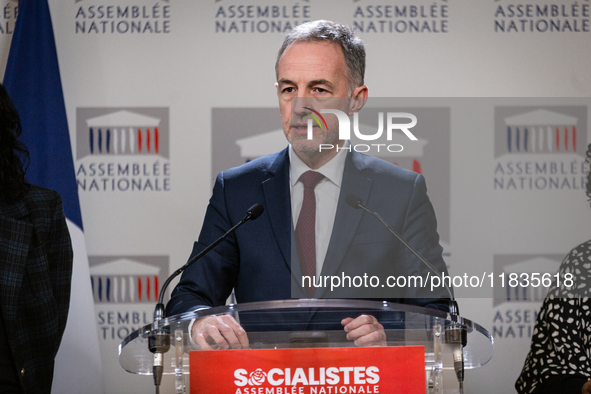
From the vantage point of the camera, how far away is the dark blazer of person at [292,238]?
5.87ft

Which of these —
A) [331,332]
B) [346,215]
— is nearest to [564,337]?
[346,215]

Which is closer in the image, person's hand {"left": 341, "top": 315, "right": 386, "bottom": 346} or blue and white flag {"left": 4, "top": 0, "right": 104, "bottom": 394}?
person's hand {"left": 341, "top": 315, "right": 386, "bottom": 346}

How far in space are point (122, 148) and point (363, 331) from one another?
197 centimetres

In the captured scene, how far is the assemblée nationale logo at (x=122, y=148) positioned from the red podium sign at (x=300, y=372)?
1720mm

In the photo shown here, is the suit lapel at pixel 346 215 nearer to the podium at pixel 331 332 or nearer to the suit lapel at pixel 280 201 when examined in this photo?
the suit lapel at pixel 280 201

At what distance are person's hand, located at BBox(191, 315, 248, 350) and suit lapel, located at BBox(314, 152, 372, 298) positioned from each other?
53cm

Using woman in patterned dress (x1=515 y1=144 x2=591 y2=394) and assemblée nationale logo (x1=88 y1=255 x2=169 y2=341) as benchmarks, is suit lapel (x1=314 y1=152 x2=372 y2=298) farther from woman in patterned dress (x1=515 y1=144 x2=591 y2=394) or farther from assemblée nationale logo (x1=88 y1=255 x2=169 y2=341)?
assemblée nationale logo (x1=88 y1=255 x2=169 y2=341)

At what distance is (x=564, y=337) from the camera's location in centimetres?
208

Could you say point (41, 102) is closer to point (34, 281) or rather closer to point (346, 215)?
point (34, 281)

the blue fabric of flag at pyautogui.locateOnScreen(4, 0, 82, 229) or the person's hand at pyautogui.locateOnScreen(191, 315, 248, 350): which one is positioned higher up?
the blue fabric of flag at pyautogui.locateOnScreen(4, 0, 82, 229)

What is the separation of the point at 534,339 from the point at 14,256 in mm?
1854

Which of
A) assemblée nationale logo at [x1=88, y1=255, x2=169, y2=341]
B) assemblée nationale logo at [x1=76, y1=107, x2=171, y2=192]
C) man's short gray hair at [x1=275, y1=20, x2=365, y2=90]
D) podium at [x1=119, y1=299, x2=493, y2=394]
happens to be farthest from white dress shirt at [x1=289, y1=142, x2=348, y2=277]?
assemblée nationale logo at [x1=88, y1=255, x2=169, y2=341]

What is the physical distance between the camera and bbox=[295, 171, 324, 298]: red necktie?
197cm
